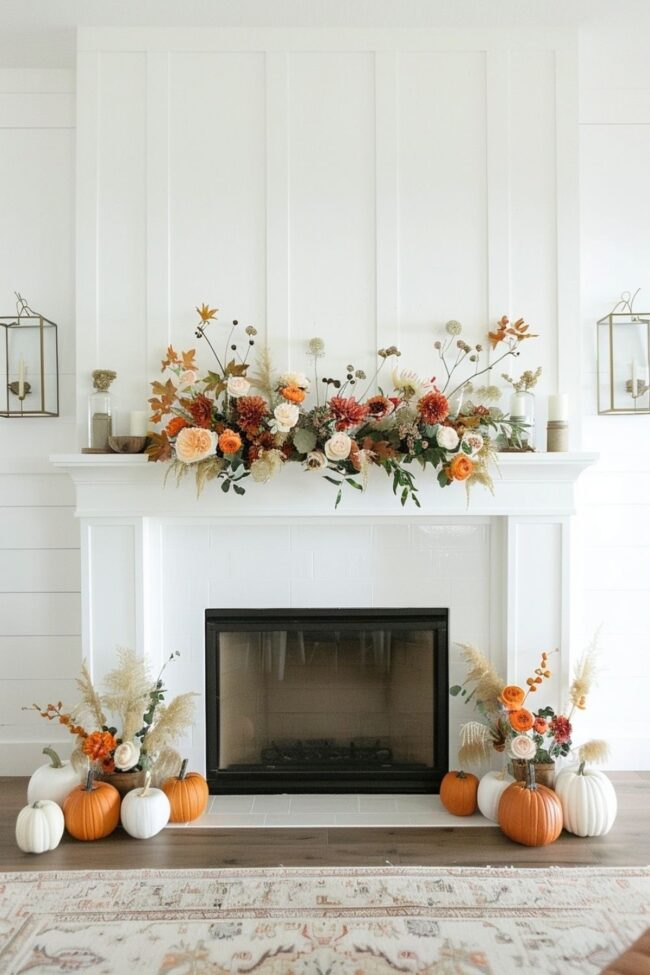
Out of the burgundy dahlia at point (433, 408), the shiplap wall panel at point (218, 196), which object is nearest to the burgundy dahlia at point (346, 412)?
the burgundy dahlia at point (433, 408)

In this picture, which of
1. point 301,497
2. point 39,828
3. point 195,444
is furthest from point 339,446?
point 39,828

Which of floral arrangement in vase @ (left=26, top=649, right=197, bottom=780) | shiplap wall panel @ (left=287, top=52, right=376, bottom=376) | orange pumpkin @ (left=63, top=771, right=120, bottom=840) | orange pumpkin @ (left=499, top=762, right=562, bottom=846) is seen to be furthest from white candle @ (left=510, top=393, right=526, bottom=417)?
orange pumpkin @ (left=63, top=771, right=120, bottom=840)

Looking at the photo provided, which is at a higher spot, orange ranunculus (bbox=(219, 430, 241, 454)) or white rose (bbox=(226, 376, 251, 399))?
white rose (bbox=(226, 376, 251, 399))

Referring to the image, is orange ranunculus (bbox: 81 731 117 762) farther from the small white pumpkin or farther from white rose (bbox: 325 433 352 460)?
white rose (bbox: 325 433 352 460)

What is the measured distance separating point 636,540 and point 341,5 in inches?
93.2

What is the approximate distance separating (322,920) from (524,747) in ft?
3.00

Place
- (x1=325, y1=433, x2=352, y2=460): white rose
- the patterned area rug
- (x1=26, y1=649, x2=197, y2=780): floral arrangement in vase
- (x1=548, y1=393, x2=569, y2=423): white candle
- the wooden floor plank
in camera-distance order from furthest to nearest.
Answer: (x1=548, y1=393, x2=569, y2=423): white candle < (x1=26, y1=649, x2=197, y2=780): floral arrangement in vase < (x1=325, y1=433, x2=352, y2=460): white rose < the wooden floor plank < the patterned area rug

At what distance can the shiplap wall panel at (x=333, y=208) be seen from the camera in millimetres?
2916

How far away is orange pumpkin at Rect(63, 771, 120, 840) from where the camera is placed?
261 cm

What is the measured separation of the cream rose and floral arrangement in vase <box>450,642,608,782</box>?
121cm

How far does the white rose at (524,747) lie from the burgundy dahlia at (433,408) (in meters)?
1.14

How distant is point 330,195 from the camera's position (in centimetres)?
293

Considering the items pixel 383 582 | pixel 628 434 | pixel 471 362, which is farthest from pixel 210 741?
pixel 628 434

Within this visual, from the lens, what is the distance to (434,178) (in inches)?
115
